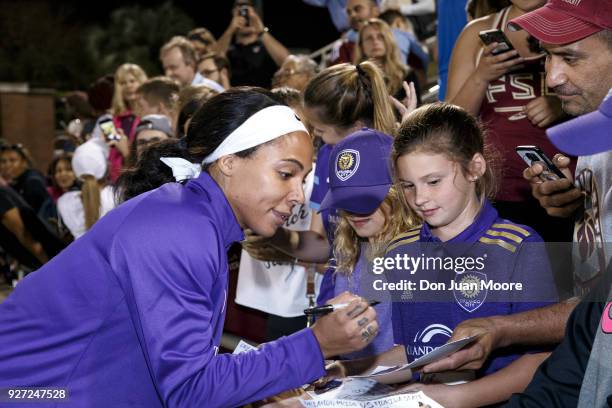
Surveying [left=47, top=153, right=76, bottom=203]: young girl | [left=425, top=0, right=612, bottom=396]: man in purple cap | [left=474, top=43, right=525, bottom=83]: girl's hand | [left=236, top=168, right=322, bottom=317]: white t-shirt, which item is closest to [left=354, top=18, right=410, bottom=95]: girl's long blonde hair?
[left=236, top=168, right=322, bottom=317]: white t-shirt

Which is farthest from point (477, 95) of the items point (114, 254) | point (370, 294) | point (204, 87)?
point (204, 87)

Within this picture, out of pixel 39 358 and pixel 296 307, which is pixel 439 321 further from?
pixel 296 307

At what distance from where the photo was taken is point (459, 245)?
281cm

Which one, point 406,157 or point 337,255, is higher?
point 406,157

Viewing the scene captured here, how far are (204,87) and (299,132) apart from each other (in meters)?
3.13

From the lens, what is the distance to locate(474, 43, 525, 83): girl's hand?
3.69 meters

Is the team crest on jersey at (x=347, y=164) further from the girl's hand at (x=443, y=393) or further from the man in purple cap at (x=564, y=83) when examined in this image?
the girl's hand at (x=443, y=393)

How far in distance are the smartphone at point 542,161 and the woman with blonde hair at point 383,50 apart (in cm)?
256

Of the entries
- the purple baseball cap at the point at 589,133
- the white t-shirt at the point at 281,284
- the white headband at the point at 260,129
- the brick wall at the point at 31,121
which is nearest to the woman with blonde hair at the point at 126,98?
the white t-shirt at the point at 281,284

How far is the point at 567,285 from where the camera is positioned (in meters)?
2.84

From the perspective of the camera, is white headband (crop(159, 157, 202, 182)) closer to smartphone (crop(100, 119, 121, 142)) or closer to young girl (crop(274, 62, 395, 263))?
young girl (crop(274, 62, 395, 263))

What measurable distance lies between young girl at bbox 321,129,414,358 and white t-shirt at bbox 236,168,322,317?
966 millimetres

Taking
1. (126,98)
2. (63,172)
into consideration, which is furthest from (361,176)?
(63,172)

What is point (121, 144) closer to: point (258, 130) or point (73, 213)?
point (73, 213)
